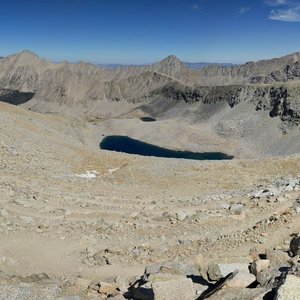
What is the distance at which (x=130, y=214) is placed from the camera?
26000 mm

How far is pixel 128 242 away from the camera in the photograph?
2170 centimetres

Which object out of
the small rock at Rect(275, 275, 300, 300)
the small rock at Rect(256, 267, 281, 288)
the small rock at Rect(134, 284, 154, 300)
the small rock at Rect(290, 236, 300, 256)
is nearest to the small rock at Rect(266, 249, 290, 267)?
the small rock at Rect(290, 236, 300, 256)

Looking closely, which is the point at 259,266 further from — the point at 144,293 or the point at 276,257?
the point at 144,293

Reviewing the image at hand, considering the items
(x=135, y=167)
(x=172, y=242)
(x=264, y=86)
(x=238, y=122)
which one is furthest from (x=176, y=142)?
(x=172, y=242)

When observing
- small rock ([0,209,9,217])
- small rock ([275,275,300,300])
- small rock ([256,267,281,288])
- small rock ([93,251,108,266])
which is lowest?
small rock ([93,251,108,266])

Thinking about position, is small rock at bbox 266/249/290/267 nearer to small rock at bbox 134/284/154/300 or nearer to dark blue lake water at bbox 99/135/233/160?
small rock at bbox 134/284/154/300

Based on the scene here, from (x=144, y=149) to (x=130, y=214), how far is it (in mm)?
104828

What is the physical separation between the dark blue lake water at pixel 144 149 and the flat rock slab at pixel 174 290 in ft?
350

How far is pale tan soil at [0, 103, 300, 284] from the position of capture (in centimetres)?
1997

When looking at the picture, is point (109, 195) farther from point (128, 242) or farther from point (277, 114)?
point (277, 114)

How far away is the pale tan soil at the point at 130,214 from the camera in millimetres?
19969

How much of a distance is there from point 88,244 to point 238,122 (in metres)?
128

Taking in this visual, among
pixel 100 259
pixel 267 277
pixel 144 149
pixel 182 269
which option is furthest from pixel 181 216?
pixel 144 149

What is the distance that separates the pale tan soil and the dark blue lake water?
252ft
